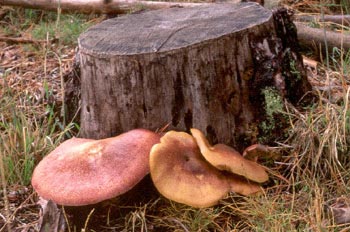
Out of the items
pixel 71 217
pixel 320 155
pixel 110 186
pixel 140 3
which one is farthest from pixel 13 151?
pixel 140 3

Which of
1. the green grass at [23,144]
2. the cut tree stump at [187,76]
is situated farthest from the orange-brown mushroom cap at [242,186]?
the green grass at [23,144]

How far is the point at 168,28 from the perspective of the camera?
341 centimetres

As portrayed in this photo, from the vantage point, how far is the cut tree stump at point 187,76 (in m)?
3.11

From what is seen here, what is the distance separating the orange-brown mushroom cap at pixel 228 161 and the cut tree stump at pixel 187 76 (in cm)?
→ 20

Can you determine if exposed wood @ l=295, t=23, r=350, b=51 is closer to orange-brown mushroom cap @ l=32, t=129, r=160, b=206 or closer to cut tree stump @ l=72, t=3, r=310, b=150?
cut tree stump @ l=72, t=3, r=310, b=150

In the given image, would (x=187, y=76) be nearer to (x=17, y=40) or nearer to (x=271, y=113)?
(x=271, y=113)

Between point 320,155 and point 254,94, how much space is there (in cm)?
46

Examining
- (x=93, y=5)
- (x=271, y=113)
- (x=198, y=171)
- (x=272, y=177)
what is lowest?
(x=272, y=177)

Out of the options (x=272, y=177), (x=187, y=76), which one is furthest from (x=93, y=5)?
(x=272, y=177)

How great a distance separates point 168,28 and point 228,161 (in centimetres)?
88

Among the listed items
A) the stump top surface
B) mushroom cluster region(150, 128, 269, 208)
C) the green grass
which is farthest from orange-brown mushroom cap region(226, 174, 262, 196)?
the green grass

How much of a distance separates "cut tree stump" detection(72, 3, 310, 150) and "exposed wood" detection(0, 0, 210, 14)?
1747 millimetres

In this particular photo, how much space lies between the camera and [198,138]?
3.02 metres

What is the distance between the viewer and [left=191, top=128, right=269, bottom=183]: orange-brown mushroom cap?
2.93 metres
